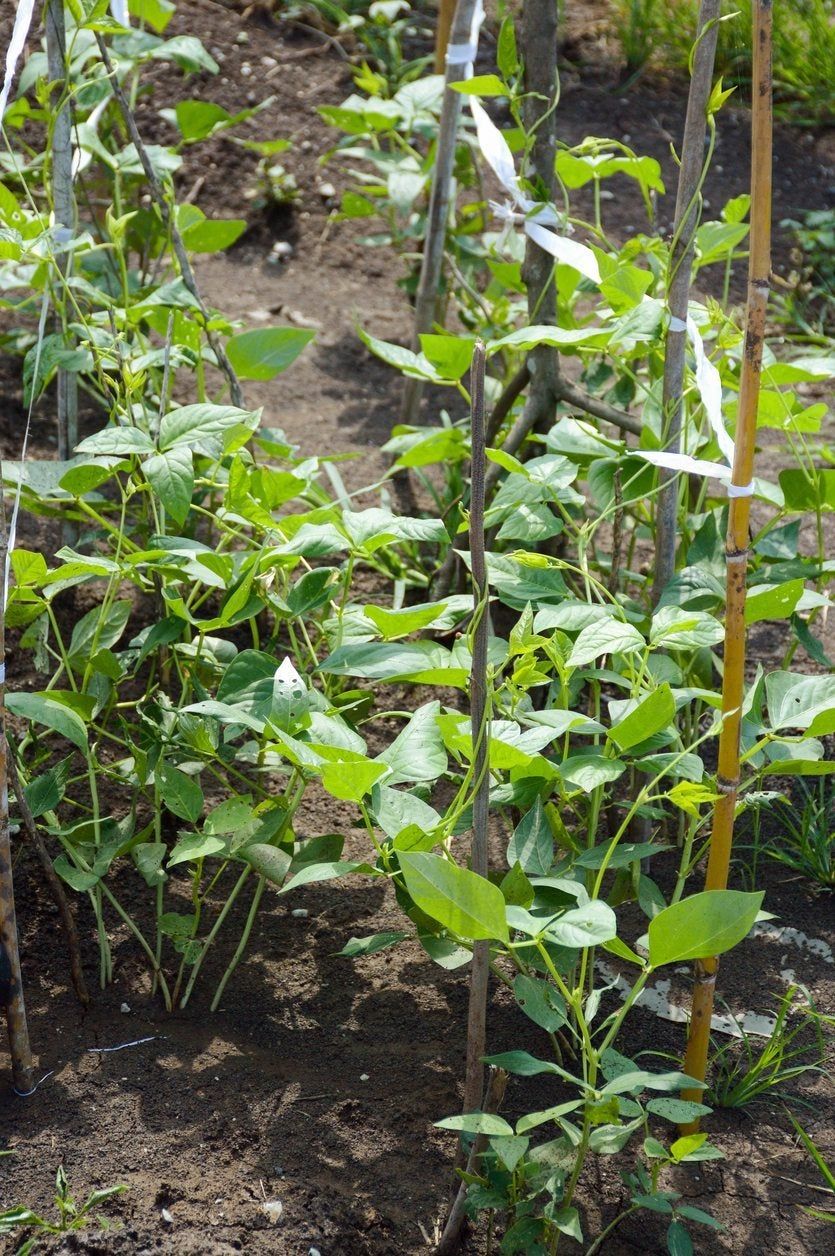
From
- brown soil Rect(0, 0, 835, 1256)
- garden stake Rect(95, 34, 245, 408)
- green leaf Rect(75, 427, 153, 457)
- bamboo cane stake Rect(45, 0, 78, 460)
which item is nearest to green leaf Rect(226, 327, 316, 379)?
garden stake Rect(95, 34, 245, 408)

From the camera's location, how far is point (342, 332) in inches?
123

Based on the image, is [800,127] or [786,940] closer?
[786,940]

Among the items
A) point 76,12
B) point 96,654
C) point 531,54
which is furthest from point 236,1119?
point 531,54

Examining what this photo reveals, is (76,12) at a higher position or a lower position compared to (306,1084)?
higher

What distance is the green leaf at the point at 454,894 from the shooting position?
3.60 feet

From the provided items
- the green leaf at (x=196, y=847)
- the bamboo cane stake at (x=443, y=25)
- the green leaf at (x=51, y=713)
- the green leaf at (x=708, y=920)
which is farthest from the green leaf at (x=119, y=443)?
the bamboo cane stake at (x=443, y=25)

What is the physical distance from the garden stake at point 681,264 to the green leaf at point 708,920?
22.7 inches

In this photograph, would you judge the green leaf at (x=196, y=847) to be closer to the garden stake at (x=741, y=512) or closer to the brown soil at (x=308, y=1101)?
the brown soil at (x=308, y=1101)

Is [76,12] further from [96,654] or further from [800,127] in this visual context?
[800,127]

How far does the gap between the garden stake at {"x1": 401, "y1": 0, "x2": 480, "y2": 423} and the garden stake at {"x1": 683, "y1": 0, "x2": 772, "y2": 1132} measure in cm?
115

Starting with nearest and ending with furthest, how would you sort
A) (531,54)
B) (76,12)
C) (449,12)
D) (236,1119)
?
(236,1119), (76,12), (531,54), (449,12)

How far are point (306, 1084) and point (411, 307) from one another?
210cm

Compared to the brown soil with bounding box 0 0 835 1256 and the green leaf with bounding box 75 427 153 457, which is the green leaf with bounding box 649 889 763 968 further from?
the green leaf with bounding box 75 427 153 457

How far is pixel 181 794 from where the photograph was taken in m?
1.51
